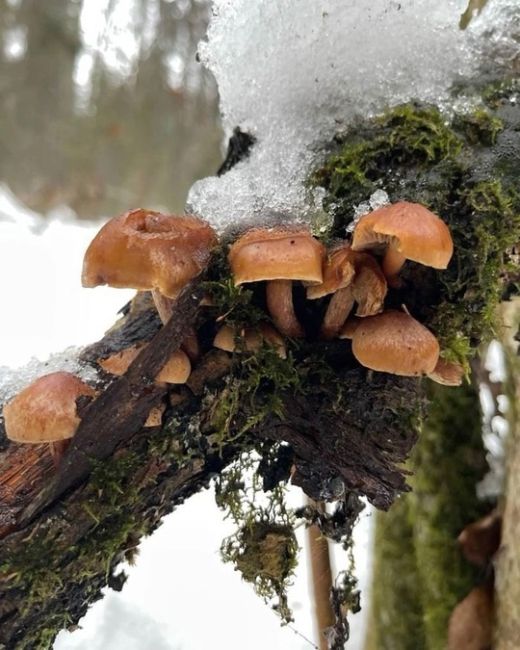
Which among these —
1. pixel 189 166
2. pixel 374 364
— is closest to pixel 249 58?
pixel 374 364

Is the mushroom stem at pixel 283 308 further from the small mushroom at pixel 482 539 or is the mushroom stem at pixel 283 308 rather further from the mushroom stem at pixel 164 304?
the small mushroom at pixel 482 539

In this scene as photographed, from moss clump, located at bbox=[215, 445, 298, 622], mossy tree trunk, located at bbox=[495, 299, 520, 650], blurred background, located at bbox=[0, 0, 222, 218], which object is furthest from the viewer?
blurred background, located at bbox=[0, 0, 222, 218]

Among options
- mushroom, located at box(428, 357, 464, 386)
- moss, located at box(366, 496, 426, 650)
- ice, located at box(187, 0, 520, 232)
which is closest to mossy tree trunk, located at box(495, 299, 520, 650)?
moss, located at box(366, 496, 426, 650)

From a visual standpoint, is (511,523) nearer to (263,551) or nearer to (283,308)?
(263,551)

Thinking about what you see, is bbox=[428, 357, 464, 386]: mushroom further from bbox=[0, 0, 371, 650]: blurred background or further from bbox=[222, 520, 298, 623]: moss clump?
bbox=[0, 0, 371, 650]: blurred background

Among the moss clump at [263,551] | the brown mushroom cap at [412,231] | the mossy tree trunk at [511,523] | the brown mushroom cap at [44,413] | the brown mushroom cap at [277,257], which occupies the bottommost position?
the brown mushroom cap at [44,413]

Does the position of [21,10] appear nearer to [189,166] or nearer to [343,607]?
[189,166]

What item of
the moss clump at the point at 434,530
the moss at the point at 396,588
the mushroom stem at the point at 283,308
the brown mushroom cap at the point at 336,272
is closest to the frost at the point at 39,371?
the mushroom stem at the point at 283,308

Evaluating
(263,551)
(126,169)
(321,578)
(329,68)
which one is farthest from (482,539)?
(126,169)
